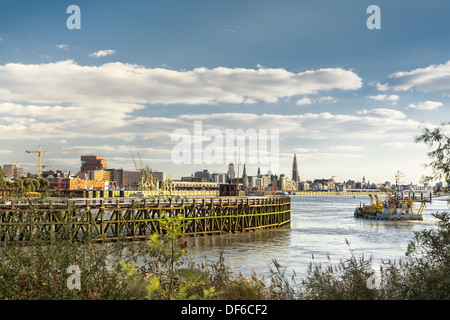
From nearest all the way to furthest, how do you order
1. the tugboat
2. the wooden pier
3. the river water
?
the river water, the wooden pier, the tugboat

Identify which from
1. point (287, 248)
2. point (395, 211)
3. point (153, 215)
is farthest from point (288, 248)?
point (395, 211)

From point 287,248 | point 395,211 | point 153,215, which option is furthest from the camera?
point 395,211

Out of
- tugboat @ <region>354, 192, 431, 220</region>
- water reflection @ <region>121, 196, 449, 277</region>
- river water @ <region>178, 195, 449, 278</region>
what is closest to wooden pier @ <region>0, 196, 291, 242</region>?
water reflection @ <region>121, 196, 449, 277</region>

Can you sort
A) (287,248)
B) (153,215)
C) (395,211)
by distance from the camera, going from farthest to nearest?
(395,211) → (153,215) → (287,248)

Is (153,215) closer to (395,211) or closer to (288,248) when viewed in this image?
(288,248)

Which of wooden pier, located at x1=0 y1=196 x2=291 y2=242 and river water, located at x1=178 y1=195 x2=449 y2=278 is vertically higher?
wooden pier, located at x1=0 y1=196 x2=291 y2=242

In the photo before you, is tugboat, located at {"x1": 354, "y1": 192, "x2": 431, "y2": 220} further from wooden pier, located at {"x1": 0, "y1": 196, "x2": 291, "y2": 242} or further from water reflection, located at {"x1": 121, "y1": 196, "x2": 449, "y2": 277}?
water reflection, located at {"x1": 121, "y1": 196, "x2": 449, "y2": 277}

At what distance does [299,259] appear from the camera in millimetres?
34500

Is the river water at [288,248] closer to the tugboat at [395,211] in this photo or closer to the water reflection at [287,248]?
the water reflection at [287,248]

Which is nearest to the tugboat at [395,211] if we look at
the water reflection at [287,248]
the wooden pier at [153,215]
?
the wooden pier at [153,215]
